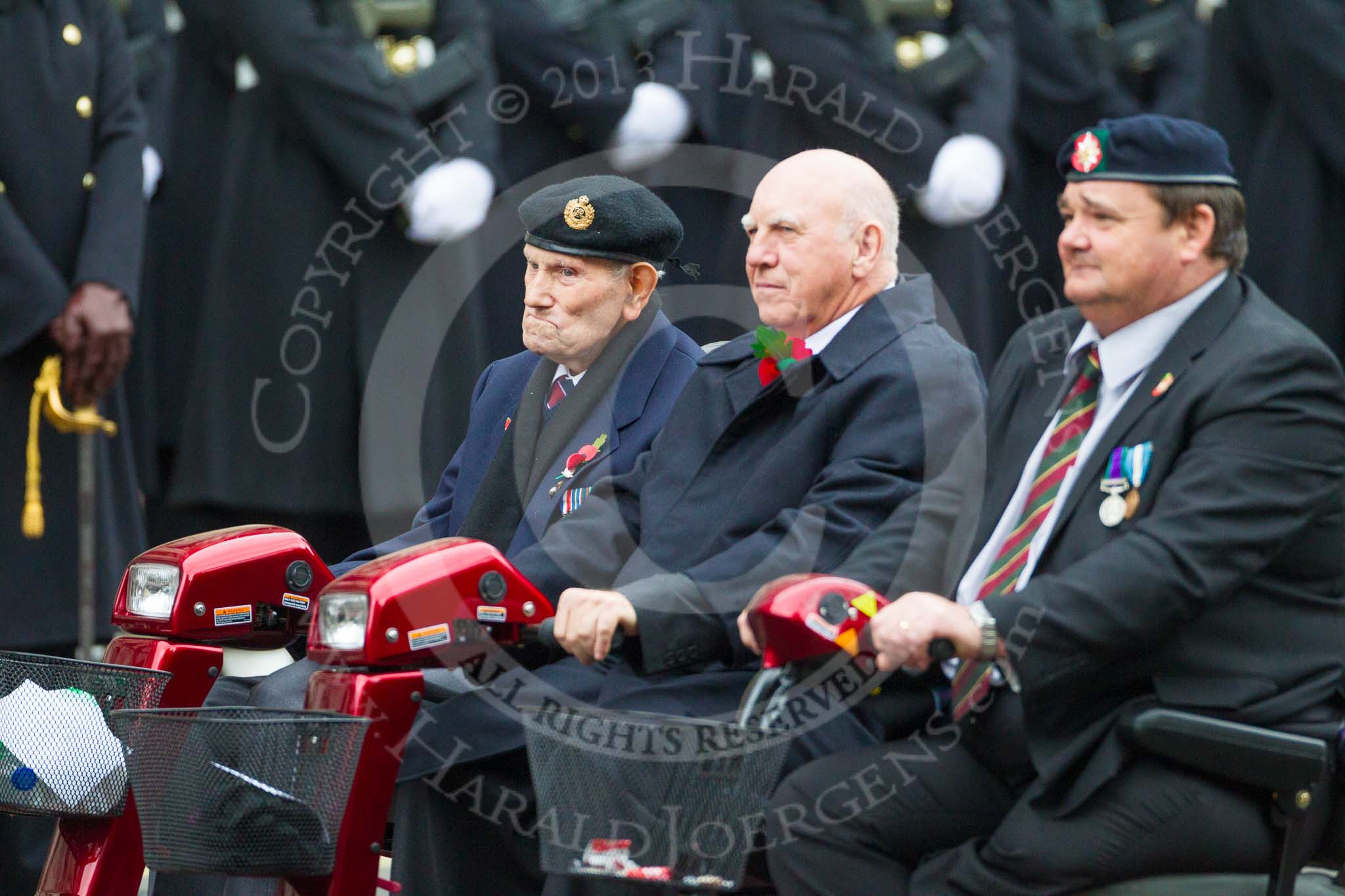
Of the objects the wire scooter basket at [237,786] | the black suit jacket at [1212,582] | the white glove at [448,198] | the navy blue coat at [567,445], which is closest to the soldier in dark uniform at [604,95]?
the white glove at [448,198]

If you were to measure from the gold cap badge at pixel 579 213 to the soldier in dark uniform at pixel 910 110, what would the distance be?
2.36 m

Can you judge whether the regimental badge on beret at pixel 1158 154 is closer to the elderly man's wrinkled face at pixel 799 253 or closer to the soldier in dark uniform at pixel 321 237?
the elderly man's wrinkled face at pixel 799 253

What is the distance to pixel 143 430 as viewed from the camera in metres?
6.42

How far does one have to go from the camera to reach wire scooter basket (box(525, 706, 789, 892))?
250 cm

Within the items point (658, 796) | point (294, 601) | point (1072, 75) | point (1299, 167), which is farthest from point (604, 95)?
point (658, 796)

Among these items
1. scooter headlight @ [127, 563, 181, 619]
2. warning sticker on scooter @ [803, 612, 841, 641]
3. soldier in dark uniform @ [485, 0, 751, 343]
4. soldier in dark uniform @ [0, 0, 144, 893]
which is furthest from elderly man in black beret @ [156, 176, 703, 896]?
soldier in dark uniform @ [485, 0, 751, 343]

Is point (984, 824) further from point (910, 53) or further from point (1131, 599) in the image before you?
point (910, 53)

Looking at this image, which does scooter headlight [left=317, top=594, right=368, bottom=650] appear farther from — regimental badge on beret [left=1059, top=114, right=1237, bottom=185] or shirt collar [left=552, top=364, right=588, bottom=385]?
regimental badge on beret [left=1059, top=114, right=1237, bottom=185]

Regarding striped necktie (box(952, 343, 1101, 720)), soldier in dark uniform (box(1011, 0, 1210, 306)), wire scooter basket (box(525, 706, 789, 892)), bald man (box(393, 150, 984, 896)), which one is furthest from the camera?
soldier in dark uniform (box(1011, 0, 1210, 306))

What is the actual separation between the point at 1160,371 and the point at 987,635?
522 mm

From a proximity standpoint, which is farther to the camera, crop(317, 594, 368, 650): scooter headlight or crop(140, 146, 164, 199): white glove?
crop(140, 146, 164, 199): white glove

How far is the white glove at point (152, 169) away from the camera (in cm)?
608

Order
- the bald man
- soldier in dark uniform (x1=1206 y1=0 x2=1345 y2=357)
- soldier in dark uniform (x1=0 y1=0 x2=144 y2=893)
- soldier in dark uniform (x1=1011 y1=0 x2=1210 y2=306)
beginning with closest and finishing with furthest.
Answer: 1. the bald man
2. soldier in dark uniform (x1=0 y1=0 x2=144 y2=893)
3. soldier in dark uniform (x1=1206 y1=0 x2=1345 y2=357)
4. soldier in dark uniform (x1=1011 y1=0 x2=1210 y2=306)

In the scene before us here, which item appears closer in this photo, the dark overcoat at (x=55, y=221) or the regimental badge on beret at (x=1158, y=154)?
the regimental badge on beret at (x=1158, y=154)
